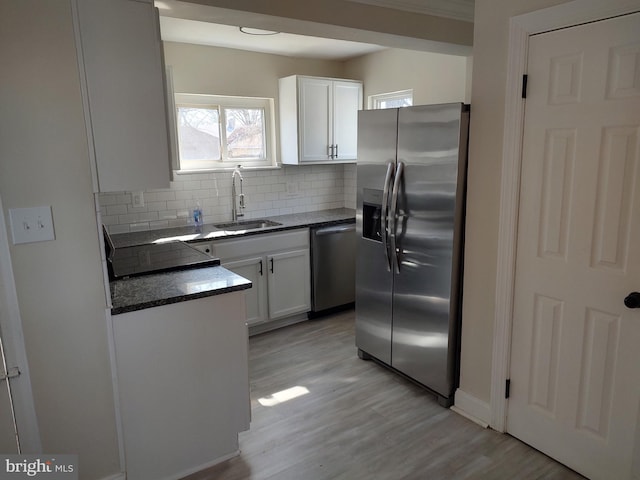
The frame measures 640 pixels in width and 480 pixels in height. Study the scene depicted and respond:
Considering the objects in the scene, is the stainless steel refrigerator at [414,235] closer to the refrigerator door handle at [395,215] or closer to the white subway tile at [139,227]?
the refrigerator door handle at [395,215]

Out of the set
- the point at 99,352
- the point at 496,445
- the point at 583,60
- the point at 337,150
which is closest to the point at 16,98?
the point at 99,352

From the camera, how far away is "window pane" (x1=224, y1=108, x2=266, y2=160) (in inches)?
164

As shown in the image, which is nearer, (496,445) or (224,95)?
(496,445)

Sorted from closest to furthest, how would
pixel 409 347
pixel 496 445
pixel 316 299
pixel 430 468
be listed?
1. pixel 430 468
2. pixel 496 445
3. pixel 409 347
4. pixel 316 299

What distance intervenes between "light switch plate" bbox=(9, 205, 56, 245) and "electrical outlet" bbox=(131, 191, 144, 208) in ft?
6.54

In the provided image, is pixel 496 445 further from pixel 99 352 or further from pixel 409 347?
pixel 99 352

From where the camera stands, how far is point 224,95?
4008 mm

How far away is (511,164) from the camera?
2.24 metres

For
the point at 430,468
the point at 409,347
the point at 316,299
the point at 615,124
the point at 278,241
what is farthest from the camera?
the point at 316,299

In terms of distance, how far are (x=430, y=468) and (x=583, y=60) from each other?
1.98 metres

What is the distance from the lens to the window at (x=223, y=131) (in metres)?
3.91

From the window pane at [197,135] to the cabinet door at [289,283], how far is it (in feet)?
3.62

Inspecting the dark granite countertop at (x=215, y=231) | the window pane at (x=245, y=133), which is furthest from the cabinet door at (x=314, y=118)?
the dark granite countertop at (x=215, y=231)

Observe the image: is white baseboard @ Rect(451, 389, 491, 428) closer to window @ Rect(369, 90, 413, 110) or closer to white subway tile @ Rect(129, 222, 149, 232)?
window @ Rect(369, 90, 413, 110)
